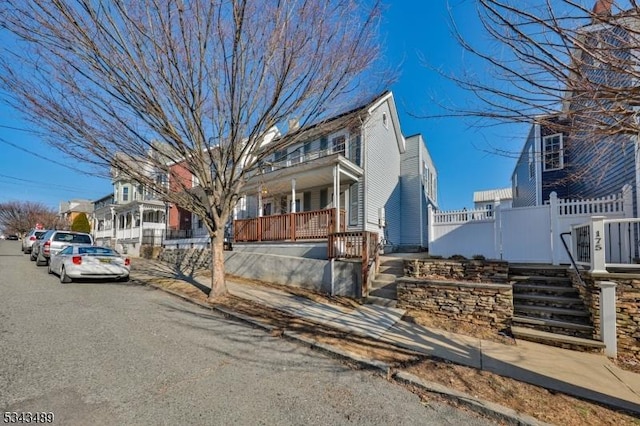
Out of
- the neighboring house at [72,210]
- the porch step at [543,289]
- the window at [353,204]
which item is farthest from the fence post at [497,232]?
the neighboring house at [72,210]

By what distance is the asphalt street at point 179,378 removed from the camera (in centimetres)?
293

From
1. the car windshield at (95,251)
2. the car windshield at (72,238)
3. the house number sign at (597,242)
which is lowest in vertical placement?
the car windshield at (95,251)

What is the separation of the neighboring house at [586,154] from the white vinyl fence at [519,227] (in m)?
0.58

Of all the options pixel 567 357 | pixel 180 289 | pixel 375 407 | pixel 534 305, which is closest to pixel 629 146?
pixel 534 305

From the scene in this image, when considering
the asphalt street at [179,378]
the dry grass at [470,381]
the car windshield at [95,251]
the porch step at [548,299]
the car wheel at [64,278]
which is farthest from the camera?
the car windshield at [95,251]

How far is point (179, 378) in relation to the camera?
3.59m

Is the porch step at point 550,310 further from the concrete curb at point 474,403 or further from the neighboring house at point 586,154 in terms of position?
the concrete curb at point 474,403

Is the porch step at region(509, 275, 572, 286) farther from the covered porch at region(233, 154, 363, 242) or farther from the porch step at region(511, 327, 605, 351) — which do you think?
the covered porch at region(233, 154, 363, 242)

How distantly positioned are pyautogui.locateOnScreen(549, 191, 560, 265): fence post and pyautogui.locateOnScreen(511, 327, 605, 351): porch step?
3.60m

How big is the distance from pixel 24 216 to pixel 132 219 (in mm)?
52402

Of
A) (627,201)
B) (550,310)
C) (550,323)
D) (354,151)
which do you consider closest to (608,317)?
(550,323)

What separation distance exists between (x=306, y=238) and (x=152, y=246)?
46.5 feet

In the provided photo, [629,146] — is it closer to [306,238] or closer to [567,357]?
[567,357]

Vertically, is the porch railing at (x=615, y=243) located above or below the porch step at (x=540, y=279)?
above
